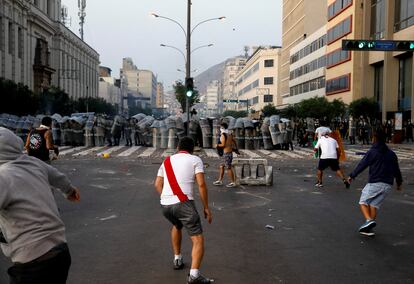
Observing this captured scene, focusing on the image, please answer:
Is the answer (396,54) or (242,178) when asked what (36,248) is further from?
(396,54)

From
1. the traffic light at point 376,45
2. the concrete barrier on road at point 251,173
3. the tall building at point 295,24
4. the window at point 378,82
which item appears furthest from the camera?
the tall building at point 295,24

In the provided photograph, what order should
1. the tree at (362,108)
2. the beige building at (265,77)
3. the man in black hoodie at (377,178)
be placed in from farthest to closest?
the beige building at (265,77) < the tree at (362,108) < the man in black hoodie at (377,178)

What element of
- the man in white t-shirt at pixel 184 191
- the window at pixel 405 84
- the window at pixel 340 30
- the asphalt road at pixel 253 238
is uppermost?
the window at pixel 340 30

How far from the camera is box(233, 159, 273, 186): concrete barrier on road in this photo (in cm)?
1368

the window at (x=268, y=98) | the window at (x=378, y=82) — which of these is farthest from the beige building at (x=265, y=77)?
the window at (x=378, y=82)

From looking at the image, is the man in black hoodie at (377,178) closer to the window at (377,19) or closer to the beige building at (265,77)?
the window at (377,19)

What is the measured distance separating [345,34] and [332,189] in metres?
47.8

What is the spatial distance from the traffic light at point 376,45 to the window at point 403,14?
17.6 m

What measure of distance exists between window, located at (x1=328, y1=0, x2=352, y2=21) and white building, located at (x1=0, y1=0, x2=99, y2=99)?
37.8 metres

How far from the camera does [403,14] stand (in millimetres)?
44031

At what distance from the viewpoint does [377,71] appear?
52875 millimetres

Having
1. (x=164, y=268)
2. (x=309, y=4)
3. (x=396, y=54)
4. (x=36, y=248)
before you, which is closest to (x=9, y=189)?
(x=36, y=248)

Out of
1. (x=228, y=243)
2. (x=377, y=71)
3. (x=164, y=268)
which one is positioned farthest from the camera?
(x=377, y=71)

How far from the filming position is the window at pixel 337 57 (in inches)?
2254
